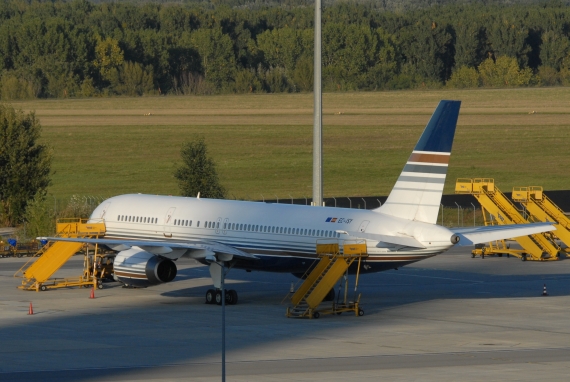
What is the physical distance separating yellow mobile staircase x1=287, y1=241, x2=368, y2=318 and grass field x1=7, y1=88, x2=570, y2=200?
5160cm

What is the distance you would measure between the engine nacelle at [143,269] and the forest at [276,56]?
107911mm

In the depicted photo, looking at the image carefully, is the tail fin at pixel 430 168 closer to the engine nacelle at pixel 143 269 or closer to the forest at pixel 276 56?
the engine nacelle at pixel 143 269

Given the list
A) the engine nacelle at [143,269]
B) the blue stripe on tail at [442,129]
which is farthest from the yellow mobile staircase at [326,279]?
the engine nacelle at [143,269]

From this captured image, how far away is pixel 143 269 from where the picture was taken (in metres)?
41.5

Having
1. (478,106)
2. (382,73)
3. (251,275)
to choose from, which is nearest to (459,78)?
(382,73)

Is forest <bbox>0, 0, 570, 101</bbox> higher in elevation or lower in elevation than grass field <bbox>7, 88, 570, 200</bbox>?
higher

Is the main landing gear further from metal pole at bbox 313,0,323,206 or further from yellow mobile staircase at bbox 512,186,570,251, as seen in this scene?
yellow mobile staircase at bbox 512,186,570,251

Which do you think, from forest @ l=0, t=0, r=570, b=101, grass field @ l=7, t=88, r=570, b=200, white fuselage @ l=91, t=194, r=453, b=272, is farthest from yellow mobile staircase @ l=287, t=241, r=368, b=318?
forest @ l=0, t=0, r=570, b=101

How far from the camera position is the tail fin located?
123 feet

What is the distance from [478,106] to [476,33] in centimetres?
3808

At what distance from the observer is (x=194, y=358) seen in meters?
29.5

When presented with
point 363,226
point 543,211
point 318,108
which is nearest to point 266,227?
point 363,226

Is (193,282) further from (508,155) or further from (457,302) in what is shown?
(508,155)

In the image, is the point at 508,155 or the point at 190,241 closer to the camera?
the point at 190,241
